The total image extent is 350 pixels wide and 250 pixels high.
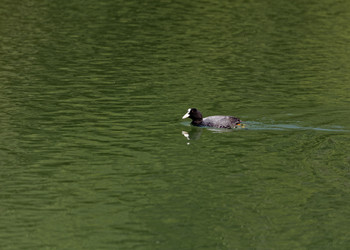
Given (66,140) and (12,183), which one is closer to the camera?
(12,183)

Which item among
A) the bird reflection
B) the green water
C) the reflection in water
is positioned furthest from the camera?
the reflection in water

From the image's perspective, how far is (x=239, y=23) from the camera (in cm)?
4678

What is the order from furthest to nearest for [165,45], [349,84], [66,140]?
1. [165,45]
2. [349,84]
3. [66,140]

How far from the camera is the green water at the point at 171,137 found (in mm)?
16078

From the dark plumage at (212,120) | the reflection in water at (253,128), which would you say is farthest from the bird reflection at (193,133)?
the dark plumage at (212,120)

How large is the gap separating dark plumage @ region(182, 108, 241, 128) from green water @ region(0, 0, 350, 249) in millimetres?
252

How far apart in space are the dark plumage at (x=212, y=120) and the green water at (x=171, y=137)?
0.25 m

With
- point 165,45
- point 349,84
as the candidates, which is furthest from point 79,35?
point 349,84

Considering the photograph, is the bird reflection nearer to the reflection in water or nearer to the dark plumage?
the reflection in water

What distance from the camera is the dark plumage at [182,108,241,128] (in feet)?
78.8

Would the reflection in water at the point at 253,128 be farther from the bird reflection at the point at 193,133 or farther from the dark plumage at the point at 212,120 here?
the dark plumage at the point at 212,120

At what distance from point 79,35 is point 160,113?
1703 cm

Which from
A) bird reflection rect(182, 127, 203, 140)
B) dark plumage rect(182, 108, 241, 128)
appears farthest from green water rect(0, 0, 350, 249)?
dark plumage rect(182, 108, 241, 128)

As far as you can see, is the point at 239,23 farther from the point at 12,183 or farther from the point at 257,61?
the point at 12,183
